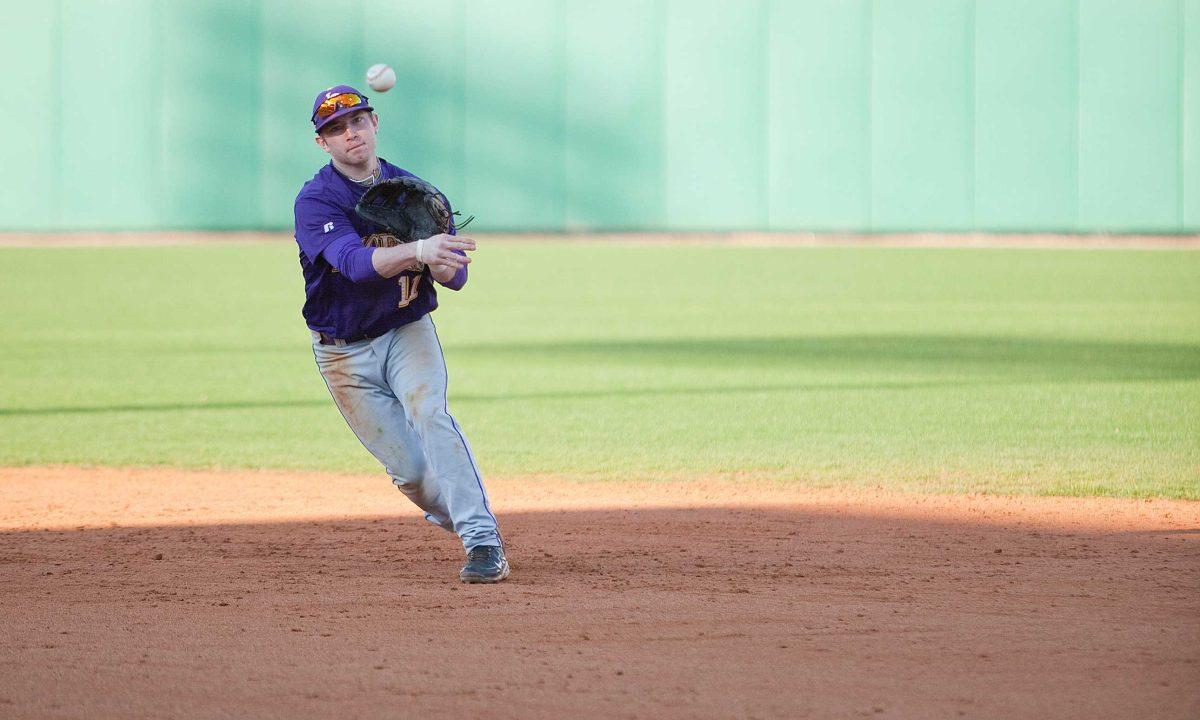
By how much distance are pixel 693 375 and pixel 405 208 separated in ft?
22.7

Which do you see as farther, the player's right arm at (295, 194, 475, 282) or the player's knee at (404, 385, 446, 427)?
the player's knee at (404, 385, 446, 427)

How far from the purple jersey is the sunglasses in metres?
0.22

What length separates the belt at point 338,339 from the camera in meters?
5.15

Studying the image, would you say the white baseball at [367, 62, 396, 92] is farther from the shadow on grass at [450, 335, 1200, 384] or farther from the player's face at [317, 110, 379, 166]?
the shadow on grass at [450, 335, 1200, 384]

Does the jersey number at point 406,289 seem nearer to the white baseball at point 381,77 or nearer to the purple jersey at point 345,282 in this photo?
the purple jersey at point 345,282

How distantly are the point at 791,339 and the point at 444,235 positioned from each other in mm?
9917

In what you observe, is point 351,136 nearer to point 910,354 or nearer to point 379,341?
point 379,341

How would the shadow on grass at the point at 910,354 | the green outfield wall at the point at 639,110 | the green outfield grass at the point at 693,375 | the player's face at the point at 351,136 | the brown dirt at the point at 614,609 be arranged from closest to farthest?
the brown dirt at the point at 614,609 → the player's face at the point at 351,136 → the green outfield grass at the point at 693,375 → the shadow on grass at the point at 910,354 → the green outfield wall at the point at 639,110

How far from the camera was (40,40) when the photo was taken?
2944 centimetres

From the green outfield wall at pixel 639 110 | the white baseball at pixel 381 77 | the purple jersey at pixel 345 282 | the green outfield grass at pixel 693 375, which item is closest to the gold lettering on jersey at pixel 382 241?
the purple jersey at pixel 345 282

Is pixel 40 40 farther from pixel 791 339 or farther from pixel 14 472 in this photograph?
pixel 14 472

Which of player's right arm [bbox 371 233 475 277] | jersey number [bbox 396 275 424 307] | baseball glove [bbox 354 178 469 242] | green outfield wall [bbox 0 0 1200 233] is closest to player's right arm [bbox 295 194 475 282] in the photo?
player's right arm [bbox 371 233 475 277]

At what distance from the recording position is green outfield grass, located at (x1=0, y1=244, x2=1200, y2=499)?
823 cm

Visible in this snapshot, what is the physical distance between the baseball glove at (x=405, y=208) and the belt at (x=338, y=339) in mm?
364
